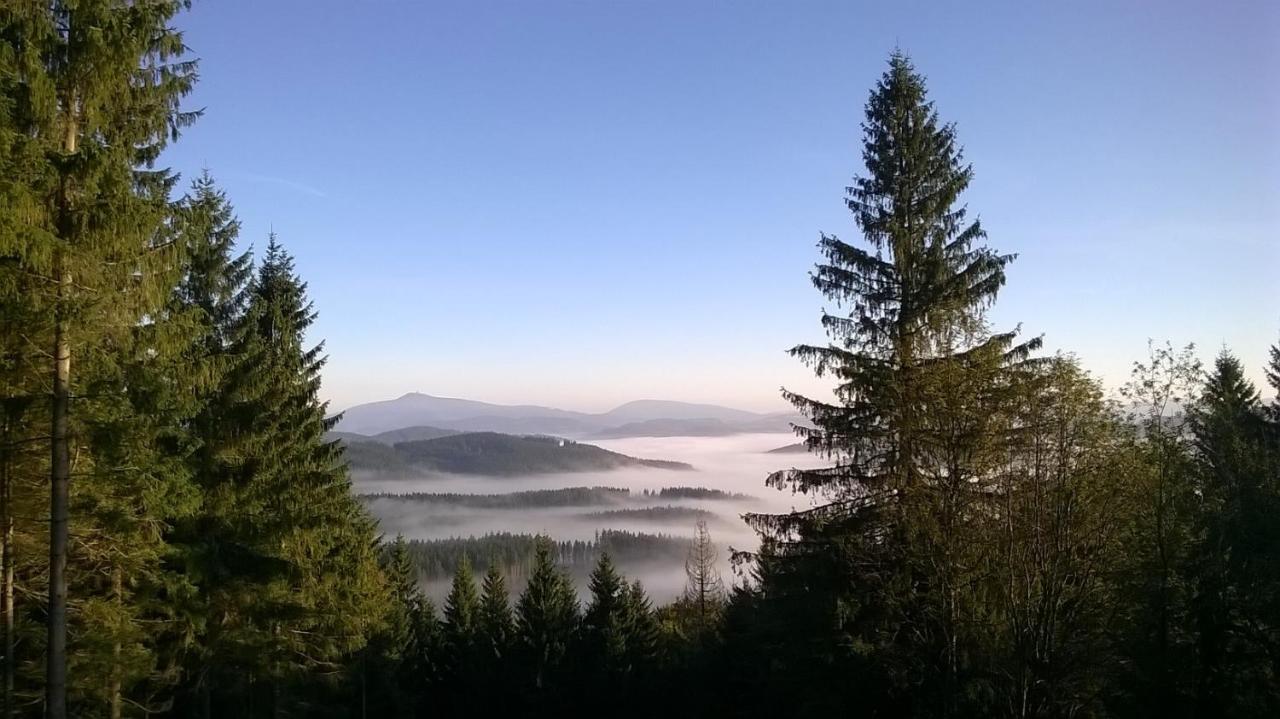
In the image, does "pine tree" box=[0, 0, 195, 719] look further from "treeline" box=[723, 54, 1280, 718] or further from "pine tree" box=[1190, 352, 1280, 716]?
"pine tree" box=[1190, 352, 1280, 716]

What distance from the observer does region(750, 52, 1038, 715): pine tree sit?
12742 mm

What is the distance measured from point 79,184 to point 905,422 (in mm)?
13120

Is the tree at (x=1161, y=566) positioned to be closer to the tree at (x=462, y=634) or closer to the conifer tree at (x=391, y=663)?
the conifer tree at (x=391, y=663)

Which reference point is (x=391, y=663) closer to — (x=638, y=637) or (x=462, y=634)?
(x=462, y=634)

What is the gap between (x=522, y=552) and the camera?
159m

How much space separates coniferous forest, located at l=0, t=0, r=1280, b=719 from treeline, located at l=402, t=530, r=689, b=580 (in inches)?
4371

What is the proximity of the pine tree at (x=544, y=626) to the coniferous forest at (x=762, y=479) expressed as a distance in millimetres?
18359

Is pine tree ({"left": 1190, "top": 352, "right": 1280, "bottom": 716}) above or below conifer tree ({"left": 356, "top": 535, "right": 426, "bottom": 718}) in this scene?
above

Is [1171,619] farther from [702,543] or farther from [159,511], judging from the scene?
[702,543]

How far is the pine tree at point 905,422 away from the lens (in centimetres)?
1274

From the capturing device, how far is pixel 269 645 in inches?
656

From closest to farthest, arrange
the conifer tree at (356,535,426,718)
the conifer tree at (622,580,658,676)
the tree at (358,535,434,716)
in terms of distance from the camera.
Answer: the conifer tree at (356,535,426,718)
the tree at (358,535,434,716)
the conifer tree at (622,580,658,676)

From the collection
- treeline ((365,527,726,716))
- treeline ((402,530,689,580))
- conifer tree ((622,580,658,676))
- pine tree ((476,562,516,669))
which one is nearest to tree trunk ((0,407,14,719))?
treeline ((365,527,726,716))

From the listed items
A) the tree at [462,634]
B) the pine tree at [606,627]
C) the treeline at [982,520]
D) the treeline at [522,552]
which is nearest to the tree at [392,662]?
the tree at [462,634]
